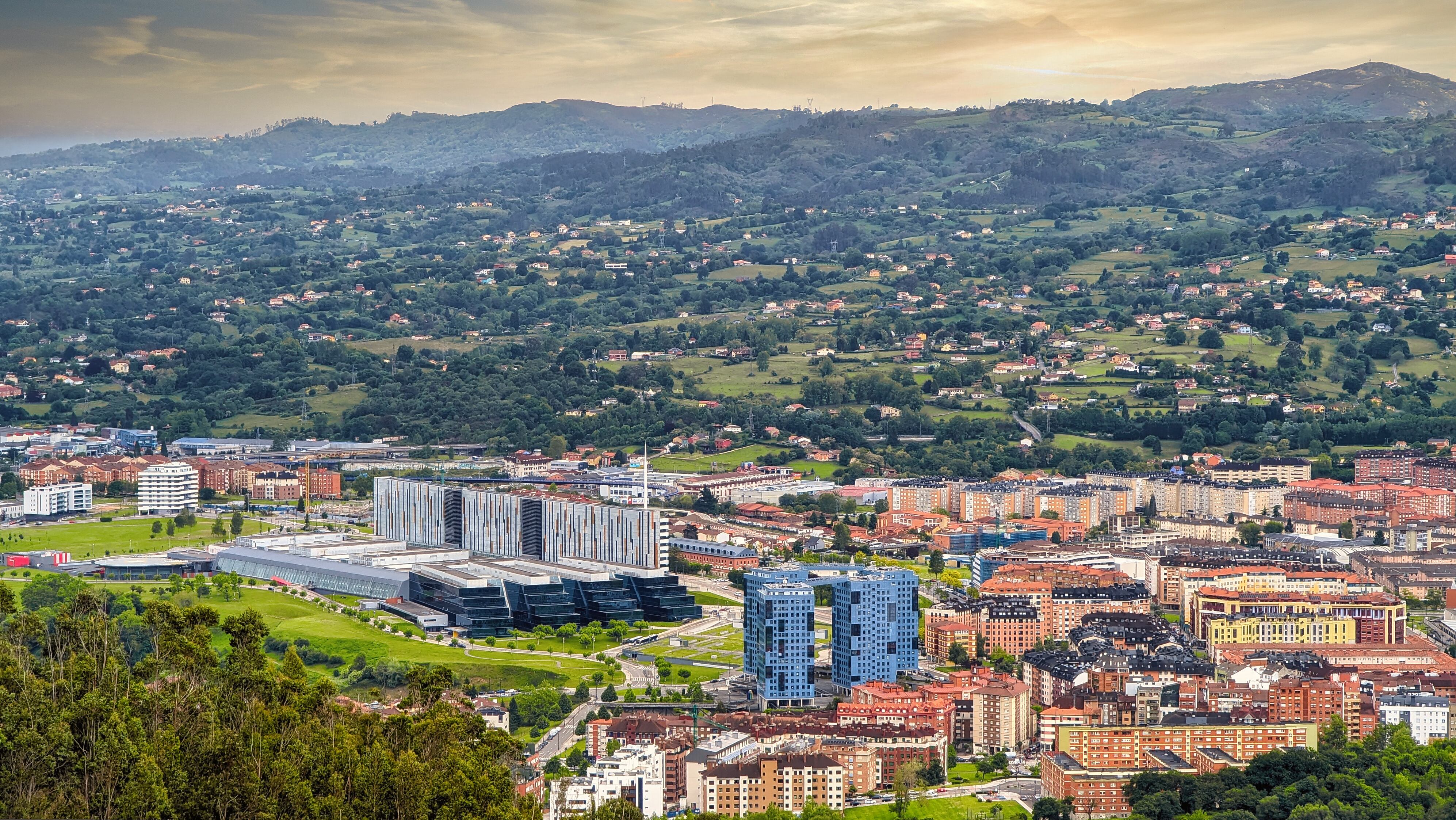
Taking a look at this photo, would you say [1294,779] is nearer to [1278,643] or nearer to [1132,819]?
[1132,819]

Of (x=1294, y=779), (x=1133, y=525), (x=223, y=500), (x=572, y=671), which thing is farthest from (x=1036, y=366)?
(x=1294, y=779)

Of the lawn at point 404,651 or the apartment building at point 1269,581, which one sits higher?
the apartment building at point 1269,581

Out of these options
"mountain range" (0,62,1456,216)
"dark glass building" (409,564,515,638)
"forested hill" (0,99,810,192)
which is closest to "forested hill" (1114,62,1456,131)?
"mountain range" (0,62,1456,216)

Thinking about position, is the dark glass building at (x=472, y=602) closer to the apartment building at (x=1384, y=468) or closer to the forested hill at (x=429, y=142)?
the apartment building at (x=1384, y=468)

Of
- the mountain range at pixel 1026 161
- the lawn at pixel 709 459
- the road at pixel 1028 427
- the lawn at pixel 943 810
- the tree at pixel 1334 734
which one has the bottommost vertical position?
the lawn at pixel 943 810

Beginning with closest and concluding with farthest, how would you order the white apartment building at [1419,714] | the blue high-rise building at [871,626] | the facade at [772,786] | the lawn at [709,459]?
the facade at [772,786], the white apartment building at [1419,714], the blue high-rise building at [871,626], the lawn at [709,459]

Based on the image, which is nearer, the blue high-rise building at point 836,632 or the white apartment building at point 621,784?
the white apartment building at point 621,784

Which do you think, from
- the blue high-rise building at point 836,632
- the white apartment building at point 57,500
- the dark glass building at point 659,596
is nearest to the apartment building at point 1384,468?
the dark glass building at point 659,596

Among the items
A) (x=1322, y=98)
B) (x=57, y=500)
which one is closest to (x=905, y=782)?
(x=57, y=500)
